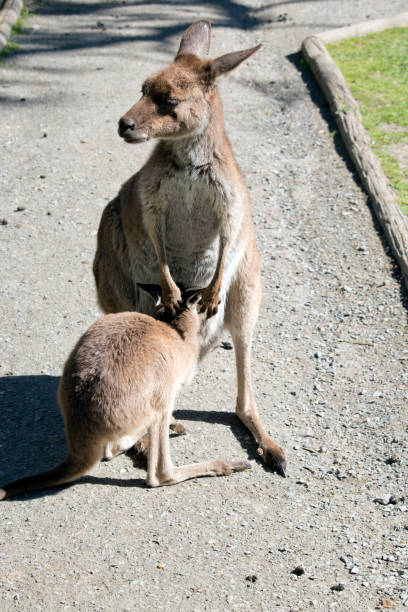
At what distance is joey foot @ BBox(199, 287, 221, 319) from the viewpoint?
155 inches

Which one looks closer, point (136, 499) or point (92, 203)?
point (136, 499)

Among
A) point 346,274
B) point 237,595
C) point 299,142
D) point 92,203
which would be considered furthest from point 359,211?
point 237,595

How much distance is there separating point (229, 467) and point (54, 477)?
896 millimetres

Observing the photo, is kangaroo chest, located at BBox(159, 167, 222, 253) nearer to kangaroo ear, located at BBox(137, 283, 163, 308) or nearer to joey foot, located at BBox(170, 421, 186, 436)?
kangaroo ear, located at BBox(137, 283, 163, 308)

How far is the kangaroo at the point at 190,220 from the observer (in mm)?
3758

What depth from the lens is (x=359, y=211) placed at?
608 centimetres

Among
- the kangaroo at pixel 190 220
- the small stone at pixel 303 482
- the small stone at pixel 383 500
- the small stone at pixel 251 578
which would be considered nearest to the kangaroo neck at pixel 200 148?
the kangaroo at pixel 190 220

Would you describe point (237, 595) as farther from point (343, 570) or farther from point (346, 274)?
point (346, 274)

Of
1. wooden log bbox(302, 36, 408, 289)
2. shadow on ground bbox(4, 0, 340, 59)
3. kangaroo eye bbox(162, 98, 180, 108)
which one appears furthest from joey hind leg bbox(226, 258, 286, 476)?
shadow on ground bbox(4, 0, 340, 59)

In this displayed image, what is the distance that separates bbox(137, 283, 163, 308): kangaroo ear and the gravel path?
0.74 m

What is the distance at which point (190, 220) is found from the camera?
397 centimetres

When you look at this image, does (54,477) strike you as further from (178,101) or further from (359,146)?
(359,146)

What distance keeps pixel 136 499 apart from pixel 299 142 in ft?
15.2

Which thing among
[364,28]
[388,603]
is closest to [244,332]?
[388,603]
